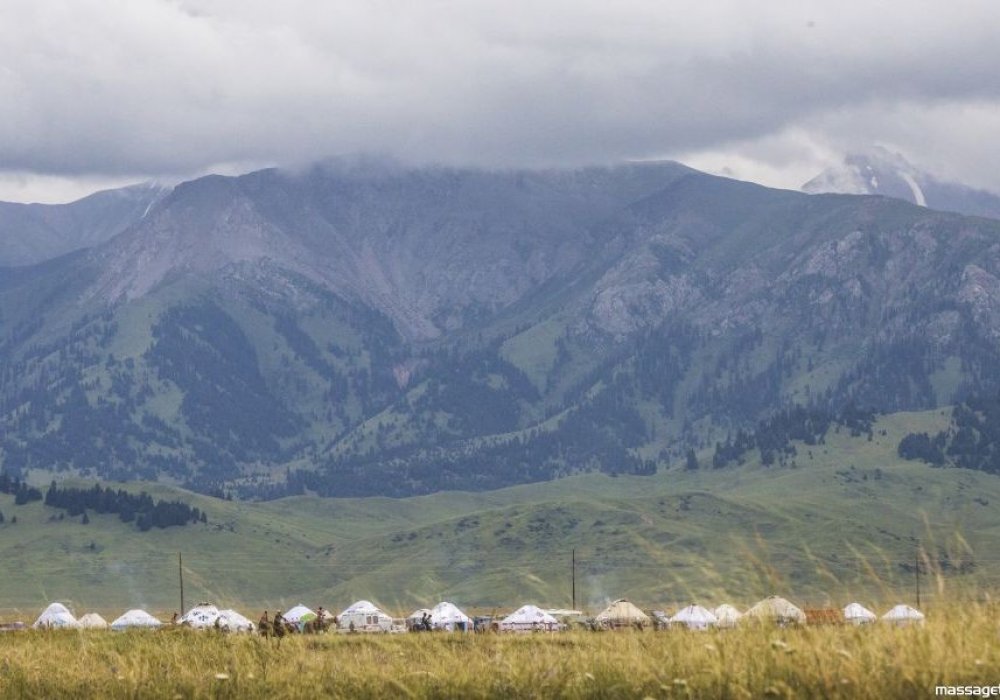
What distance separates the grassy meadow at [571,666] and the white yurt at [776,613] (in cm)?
26

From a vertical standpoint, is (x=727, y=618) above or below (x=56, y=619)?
above

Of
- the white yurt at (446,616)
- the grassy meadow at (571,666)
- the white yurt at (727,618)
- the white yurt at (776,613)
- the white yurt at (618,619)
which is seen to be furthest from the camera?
the white yurt at (446,616)

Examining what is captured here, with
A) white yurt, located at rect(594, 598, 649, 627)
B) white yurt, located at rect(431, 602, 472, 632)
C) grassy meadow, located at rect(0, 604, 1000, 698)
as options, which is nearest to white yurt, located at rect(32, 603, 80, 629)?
grassy meadow, located at rect(0, 604, 1000, 698)

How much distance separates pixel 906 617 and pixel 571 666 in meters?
5.06

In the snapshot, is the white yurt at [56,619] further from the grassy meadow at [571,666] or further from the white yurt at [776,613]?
the white yurt at [776,613]

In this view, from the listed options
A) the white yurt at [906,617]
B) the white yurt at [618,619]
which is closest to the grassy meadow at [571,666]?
the white yurt at [906,617]

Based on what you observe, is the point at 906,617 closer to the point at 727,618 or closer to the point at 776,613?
the point at 776,613

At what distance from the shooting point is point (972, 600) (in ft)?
66.7

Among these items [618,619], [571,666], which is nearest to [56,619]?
[618,619]

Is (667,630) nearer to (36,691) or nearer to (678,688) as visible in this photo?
(678,688)

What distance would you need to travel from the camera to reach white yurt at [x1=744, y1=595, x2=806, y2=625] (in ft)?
68.9

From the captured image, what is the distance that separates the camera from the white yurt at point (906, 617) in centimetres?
1983

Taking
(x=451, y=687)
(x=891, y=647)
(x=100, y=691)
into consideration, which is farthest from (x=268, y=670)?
(x=891, y=647)

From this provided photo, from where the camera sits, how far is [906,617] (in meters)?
20.4
